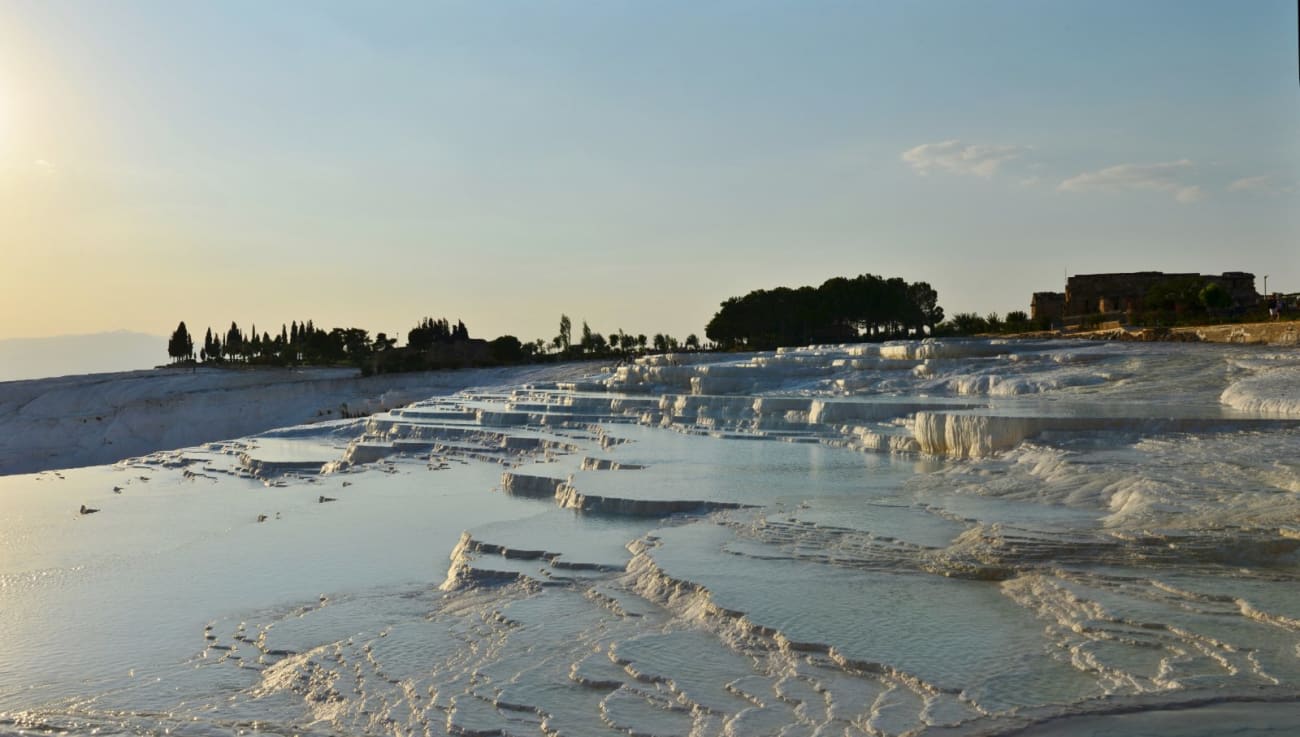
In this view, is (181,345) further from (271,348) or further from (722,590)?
(722,590)

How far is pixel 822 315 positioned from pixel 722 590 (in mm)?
Answer: 45170

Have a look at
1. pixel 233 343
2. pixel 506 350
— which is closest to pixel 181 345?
pixel 233 343

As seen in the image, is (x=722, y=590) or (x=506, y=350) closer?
(x=722, y=590)

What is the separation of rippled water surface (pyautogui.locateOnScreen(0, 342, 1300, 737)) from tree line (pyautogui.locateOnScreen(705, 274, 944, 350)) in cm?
3593

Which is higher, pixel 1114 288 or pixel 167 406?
pixel 1114 288

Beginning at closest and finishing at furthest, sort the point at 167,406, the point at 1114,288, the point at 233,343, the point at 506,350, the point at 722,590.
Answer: the point at 722,590 < the point at 167,406 < the point at 1114,288 < the point at 506,350 < the point at 233,343

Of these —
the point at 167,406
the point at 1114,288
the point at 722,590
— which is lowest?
the point at 722,590

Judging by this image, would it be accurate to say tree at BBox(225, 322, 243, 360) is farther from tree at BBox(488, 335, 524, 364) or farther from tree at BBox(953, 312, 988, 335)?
tree at BBox(953, 312, 988, 335)

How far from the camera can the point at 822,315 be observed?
51.4 m

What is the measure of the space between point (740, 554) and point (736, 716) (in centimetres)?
310

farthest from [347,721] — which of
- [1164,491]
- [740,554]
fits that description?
[1164,491]

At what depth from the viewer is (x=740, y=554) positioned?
818cm

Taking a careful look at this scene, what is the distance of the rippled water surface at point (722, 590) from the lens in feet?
17.3

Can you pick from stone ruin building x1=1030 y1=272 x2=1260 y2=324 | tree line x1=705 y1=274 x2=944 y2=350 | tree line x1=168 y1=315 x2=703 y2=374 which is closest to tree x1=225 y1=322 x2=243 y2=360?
tree line x1=168 y1=315 x2=703 y2=374
